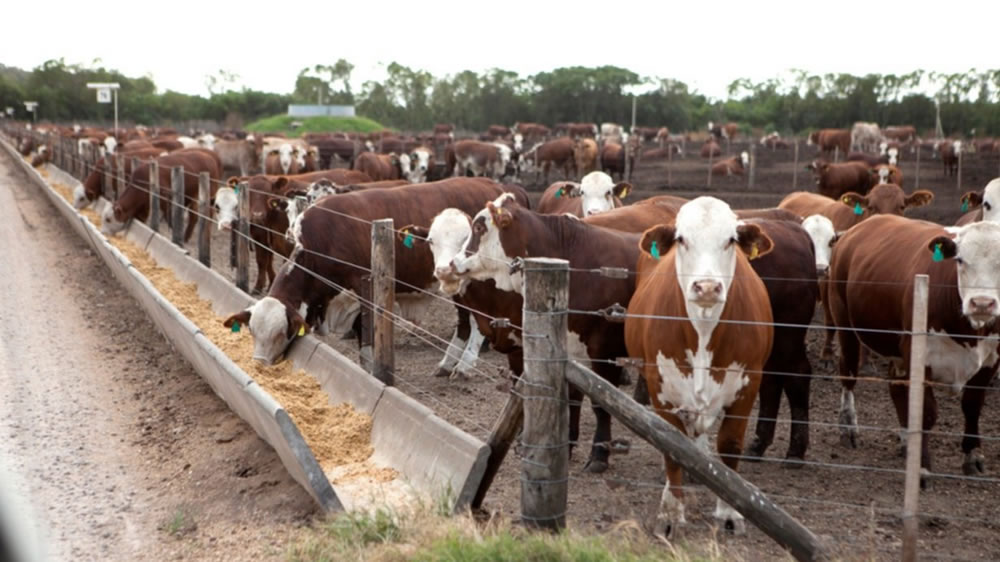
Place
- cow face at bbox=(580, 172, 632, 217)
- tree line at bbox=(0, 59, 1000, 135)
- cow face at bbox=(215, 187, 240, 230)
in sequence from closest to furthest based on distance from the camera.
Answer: cow face at bbox=(580, 172, 632, 217), cow face at bbox=(215, 187, 240, 230), tree line at bbox=(0, 59, 1000, 135)

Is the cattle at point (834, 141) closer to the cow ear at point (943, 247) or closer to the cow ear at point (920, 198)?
the cow ear at point (920, 198)

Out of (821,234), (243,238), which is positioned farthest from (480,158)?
→ (821,234)

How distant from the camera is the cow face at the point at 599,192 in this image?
13523 mm

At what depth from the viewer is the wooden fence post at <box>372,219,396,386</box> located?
23.1ft

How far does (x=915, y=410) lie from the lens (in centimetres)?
445

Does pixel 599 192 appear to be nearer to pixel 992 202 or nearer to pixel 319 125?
pixel 992 202

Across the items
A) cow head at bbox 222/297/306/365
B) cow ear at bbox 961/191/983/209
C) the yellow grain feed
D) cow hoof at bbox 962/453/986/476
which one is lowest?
cow hoof at bbox 962/453/986/476

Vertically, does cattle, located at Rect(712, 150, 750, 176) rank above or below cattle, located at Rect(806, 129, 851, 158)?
below

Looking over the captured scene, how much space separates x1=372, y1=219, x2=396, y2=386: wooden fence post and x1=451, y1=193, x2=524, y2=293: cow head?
517 millimetres

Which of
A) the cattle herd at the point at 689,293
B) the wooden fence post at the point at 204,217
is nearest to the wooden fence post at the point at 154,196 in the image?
the wooden fence post at the point at 204,217

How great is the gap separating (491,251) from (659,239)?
5.96 ft

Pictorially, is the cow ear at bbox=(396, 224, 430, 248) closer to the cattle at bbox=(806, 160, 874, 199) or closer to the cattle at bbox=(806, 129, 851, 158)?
the cattle at bbox=(806, 160, 874, 199)

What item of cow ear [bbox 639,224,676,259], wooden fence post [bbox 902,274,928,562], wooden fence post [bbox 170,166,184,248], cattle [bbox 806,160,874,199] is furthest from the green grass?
wooden fence post [bbox 902,274,928,562]

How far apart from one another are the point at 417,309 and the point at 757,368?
5.29m
